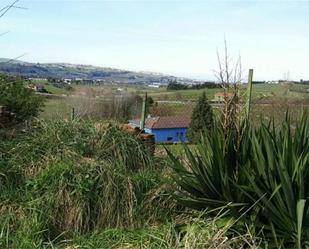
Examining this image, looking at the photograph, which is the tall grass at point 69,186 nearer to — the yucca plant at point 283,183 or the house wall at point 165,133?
the yucca plant at point 283,183

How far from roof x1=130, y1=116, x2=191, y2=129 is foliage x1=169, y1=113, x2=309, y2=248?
7.79 m

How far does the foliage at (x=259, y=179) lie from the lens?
14.4 feet

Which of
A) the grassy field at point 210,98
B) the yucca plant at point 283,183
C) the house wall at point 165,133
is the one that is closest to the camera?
the yucca plant at point 283,183

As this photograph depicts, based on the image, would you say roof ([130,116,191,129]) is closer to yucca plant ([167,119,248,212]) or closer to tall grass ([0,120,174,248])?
tall grass ([0,120,174,248])

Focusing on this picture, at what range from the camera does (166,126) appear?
1320cm

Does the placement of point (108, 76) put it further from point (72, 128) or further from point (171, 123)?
point (72, 128)

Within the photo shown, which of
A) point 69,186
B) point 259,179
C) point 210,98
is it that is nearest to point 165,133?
point 210,98

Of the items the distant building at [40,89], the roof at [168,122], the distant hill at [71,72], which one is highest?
the distant hill at [71,72]

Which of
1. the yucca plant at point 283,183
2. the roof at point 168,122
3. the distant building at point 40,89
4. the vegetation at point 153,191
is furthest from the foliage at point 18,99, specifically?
the roof at point 168,122

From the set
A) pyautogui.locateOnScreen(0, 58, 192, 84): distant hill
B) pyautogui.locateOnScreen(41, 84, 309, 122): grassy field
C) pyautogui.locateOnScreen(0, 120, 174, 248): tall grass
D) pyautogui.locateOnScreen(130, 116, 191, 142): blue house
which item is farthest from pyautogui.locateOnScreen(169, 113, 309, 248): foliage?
pyautogui.locateOnScreen(130, 116, 191, 142): blue house

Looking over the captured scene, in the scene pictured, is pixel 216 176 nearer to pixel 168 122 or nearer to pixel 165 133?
pixel 165 133

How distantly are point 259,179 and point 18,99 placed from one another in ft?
17.5

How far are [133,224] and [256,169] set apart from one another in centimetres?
141

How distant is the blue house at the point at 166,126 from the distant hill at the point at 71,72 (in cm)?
113
